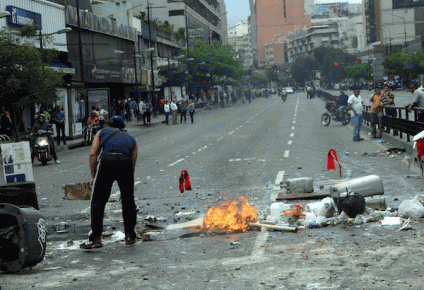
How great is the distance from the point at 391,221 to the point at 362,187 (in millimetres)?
1591

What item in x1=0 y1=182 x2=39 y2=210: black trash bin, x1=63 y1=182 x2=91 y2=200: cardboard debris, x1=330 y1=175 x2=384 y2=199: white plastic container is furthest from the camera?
x1=63 y1=182 x2=91 y2=200: cardboard debris

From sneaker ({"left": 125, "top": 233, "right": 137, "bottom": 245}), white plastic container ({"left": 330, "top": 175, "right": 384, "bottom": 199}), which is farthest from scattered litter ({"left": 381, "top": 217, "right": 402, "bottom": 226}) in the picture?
sneaker ({"left": 125, "top": 233, "right": 137, "bottom": 245})

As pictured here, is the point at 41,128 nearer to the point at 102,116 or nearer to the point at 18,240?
the point at 102,116

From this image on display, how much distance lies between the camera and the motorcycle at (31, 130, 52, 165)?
71.1 feet

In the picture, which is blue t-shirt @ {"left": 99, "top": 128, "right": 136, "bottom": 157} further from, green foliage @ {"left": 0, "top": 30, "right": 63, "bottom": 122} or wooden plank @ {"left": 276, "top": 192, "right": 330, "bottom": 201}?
green foliage @ {"left": 0, "top": 30, "right": 63, "bottom": 122}

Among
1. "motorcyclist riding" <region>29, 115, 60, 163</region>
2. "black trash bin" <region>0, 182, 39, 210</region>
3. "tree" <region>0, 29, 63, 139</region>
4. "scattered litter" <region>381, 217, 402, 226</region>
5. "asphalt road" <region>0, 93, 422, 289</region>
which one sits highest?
"tree" <region>0, 29, 63, 139</region>

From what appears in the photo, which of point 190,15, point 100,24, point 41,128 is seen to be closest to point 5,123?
point 41,128

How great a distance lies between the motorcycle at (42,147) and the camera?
21656 millimetres

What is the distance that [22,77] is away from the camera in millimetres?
26812

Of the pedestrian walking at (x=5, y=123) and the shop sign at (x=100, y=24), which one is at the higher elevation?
the shop sign at (x=100, y=24)

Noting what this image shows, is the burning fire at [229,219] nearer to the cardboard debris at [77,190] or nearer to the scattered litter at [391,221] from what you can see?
the scattered litter at [391,221]

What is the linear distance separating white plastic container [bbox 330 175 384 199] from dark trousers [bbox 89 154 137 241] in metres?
3.18

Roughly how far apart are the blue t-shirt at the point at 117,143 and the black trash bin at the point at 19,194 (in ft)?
3.51

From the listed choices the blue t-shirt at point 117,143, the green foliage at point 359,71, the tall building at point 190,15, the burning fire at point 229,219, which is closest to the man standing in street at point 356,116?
the burning fire at point 229,219
